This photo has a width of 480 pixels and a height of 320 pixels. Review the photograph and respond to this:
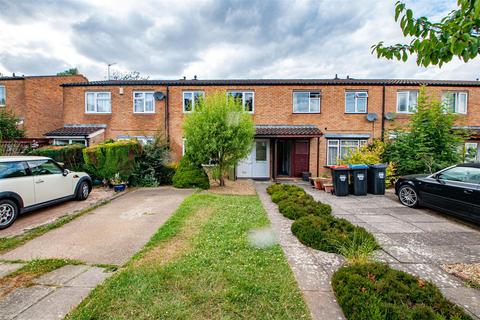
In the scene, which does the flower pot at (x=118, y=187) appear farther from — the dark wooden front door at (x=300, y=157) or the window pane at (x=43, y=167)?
the dark wooden front door at (x=300, y=157)

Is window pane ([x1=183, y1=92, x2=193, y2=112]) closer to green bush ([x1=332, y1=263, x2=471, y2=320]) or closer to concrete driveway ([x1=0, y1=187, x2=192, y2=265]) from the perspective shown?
concrete driveway ([x1=0, y1=187, x2=192, y2=265])

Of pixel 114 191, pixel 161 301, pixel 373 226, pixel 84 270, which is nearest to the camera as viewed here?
pixel 161 301

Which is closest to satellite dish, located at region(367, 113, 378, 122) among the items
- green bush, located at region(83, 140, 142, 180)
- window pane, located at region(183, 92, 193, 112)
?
window pane, located at region(183, 92, 193, 112)

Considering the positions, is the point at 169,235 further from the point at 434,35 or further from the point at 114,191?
the point at 114,191

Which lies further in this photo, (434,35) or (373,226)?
(373,226)

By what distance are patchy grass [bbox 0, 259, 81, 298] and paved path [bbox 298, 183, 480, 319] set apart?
17.4 feet

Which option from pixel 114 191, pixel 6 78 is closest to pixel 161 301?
pixel 114 191

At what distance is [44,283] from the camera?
3029mm

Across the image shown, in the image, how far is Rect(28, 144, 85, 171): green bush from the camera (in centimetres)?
986

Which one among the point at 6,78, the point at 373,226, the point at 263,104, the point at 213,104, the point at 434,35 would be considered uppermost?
the point at 6,78

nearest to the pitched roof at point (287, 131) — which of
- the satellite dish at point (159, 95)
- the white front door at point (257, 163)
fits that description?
the white front door at point (257, 163)

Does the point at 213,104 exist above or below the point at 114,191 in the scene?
above

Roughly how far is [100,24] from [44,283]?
1266 centimetres

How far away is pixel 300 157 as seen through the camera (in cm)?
1377
